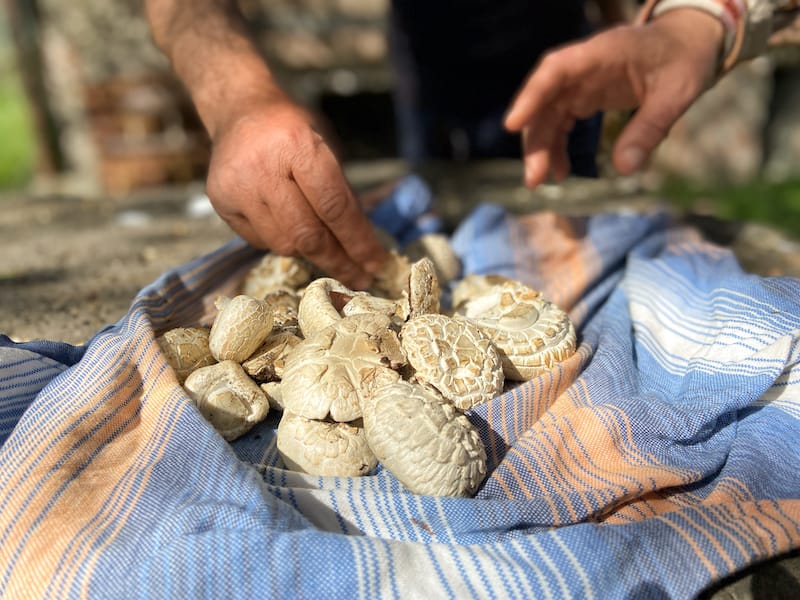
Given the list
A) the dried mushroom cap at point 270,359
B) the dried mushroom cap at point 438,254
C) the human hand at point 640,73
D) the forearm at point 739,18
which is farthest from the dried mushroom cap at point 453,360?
the forearm at point 739,18

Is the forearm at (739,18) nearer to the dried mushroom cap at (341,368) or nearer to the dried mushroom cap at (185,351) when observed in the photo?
the dried mushroom cap at (341,368)

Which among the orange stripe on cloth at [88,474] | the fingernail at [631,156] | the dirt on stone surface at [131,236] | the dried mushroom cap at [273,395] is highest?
the fingernail at [631,156]

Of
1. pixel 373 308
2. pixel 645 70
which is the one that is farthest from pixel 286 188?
pixel 645 70

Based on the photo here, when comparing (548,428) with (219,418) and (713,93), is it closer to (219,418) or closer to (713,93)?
(219,418)

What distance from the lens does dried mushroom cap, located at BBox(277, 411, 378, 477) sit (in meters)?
1.52

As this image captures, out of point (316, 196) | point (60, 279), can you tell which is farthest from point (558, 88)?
point (60, 279)

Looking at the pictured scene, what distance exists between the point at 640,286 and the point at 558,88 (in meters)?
0.83

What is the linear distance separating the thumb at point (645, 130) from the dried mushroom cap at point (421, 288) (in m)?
1.11

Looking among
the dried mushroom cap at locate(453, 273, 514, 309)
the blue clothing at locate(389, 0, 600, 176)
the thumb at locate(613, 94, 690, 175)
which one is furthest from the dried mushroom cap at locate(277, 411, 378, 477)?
the blue clothing at locate(389, 0, 600, 176)

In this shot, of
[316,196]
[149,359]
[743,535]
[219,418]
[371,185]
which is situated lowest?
[371,185]

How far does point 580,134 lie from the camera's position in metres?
3.77

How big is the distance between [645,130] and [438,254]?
36.0 inches

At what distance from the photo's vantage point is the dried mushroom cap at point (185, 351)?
5.82 feet

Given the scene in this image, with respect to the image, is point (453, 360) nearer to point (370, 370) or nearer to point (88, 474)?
point (370, 370)
